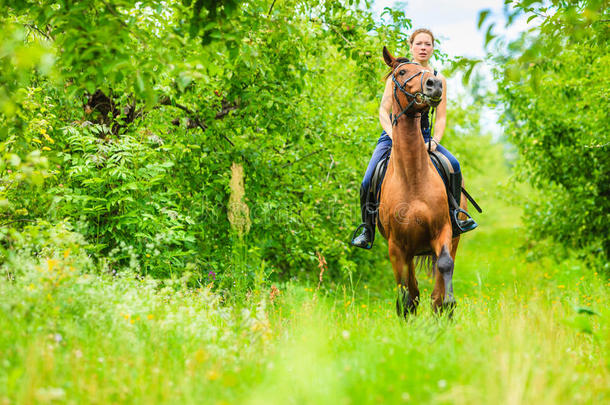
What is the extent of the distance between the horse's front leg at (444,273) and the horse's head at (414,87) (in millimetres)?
1421

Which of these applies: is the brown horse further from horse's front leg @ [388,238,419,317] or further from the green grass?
the green grass

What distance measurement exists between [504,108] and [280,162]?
228 inches

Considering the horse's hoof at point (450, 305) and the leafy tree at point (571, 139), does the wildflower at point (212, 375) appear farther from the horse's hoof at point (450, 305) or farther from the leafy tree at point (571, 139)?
the leafy tree at point (571, 139)

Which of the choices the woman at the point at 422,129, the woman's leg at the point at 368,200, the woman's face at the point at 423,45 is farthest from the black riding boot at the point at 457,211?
the woman's face at the point at 423,45

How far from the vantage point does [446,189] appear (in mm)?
6051

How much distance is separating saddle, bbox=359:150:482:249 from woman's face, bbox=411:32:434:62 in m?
1.34

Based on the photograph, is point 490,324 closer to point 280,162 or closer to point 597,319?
point 597,319

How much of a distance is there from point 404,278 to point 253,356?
2.66 m

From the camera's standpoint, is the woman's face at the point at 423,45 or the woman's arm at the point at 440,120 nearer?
the woman's arm at the point at 440,120

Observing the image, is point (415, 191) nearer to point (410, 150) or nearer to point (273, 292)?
point (410, 150)

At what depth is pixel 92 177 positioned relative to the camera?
20.3 feet

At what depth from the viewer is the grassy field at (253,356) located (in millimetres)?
2918

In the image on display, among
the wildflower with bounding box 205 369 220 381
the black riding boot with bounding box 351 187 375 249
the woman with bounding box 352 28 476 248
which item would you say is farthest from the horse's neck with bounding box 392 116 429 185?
the wildflower with bounding box 205 369 220 381

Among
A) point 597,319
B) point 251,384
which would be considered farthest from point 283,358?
point 597,319
